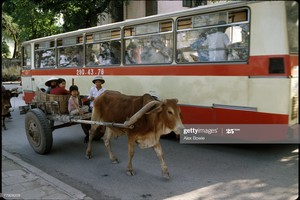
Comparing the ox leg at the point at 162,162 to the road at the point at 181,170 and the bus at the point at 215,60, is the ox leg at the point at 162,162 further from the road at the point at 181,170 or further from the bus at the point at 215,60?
the bus at the point at 215,60

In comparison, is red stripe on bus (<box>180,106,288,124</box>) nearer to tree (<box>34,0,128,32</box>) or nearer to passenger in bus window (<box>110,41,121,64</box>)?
passenger in bus window (<box>110,41,121,64</box>)

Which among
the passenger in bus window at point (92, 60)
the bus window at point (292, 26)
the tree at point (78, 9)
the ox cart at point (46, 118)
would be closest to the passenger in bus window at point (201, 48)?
the bus window at point (292, 26)

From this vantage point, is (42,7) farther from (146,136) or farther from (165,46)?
(146,136)

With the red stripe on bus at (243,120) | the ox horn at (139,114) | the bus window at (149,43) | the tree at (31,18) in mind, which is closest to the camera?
the ox horn at (139,114)

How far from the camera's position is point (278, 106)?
5.06 m

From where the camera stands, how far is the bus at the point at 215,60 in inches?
197

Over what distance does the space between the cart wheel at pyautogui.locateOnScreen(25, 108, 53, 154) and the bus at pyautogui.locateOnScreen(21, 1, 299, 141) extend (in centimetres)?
244

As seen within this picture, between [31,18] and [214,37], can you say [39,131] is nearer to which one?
[214,37]

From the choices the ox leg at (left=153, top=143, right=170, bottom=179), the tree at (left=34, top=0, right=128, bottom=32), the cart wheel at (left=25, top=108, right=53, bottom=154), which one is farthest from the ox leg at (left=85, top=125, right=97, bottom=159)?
the tree at (left=34, top=0, right=128, bottom=32)

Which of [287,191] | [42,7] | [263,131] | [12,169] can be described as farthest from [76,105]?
[42,7]

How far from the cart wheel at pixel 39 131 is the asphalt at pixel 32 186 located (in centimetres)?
83

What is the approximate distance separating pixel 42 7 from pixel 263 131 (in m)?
12.7

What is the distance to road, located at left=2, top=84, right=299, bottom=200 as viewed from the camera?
4.20 meters

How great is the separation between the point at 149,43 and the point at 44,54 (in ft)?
17.7
